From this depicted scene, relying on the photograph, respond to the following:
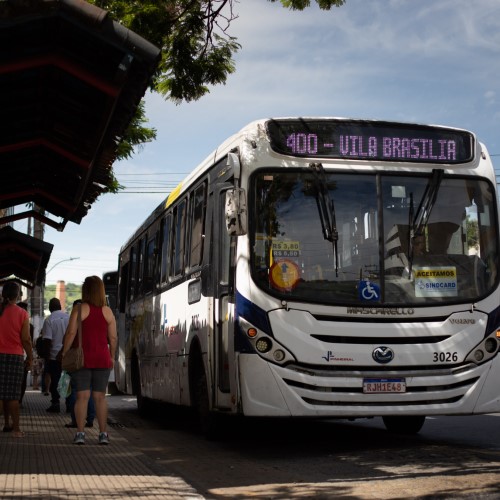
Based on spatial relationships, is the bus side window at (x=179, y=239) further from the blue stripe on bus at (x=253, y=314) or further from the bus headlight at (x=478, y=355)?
the bus headlight at (x=478, y=355)

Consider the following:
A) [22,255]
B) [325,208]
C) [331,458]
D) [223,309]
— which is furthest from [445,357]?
[22,255]

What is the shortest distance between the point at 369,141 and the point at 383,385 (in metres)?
2.59

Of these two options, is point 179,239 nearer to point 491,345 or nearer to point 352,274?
point 352,274

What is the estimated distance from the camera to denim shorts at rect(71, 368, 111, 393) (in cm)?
1110

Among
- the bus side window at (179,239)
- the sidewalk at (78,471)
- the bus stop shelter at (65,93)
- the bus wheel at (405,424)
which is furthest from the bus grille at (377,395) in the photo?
the bus side window at (179,239)

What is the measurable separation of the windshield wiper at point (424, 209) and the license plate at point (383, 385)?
47.6 inches

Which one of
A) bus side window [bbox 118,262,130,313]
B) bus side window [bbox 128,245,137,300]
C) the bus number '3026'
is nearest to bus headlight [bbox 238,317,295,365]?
the bus number '3026'

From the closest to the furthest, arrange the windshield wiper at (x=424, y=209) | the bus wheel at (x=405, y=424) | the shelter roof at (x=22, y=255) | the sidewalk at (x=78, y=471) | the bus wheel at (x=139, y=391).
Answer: the sidewalk at (x=78, y=471)
the windshield wiper at (x=424, y=209)
the bus wheel at (x=405, y=424)
the bus wheel at (x=139, y=391)
the shelter roof at (x=22, y=255)

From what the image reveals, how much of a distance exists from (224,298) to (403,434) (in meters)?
3.46

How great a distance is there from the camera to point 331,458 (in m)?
10.0

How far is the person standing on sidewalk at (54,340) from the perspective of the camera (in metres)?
18.0

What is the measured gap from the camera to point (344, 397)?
9766 millimetres

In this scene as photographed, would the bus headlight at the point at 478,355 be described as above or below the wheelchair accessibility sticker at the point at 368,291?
below

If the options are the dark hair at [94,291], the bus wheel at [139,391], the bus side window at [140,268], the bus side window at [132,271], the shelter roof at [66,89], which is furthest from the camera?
the bus side window at [132,271]
